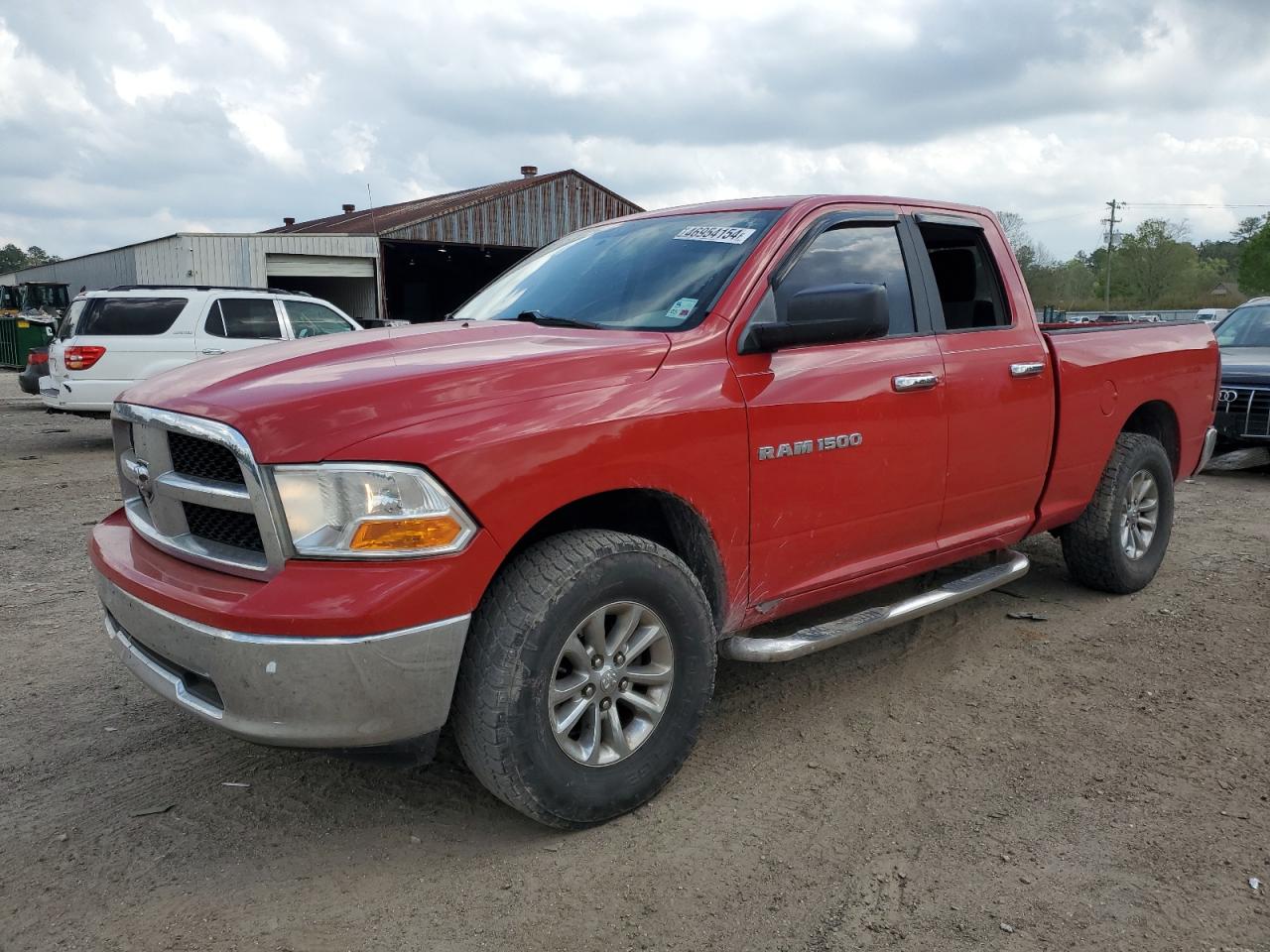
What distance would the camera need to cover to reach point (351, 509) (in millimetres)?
2410

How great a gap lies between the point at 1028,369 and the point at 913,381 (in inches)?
33.6

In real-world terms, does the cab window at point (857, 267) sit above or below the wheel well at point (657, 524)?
above

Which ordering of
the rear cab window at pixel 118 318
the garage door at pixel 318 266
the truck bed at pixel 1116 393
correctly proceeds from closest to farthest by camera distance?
the truck bed at pixel 1116 393, the rear cab window at pixel 118 318, the garage door at pixel 318 266

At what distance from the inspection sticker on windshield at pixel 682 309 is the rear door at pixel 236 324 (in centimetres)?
960

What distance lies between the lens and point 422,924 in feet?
8.08

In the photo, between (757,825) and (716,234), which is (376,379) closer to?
(716,234)

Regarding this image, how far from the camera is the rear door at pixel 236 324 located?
469 inches

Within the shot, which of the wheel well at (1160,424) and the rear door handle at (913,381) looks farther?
the wheel well at (1160,424)

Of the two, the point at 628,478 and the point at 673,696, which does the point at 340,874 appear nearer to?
the point at 673,696

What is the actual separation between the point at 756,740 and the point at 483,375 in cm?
169

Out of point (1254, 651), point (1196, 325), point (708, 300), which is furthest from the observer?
point (1196, 325)

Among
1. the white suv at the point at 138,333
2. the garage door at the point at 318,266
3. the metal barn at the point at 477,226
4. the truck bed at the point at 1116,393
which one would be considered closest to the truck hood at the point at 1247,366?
the truck bed at the point at 1116,393

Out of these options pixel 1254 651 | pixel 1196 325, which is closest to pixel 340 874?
pixel 1254 651

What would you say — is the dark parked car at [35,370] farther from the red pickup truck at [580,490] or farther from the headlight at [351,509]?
the headlight at [351,509]
